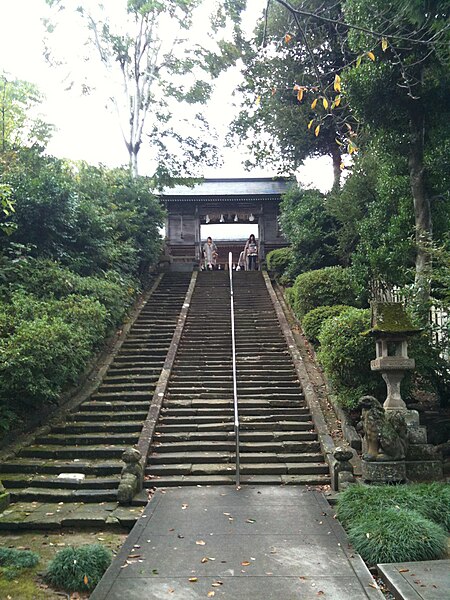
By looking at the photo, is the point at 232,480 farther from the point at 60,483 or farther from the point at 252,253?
the point at 252,253

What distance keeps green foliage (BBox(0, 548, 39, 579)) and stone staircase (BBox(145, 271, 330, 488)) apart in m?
2.54

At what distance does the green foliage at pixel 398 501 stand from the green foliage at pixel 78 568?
2.71m

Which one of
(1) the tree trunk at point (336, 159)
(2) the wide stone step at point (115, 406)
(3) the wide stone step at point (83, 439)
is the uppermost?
(1) the tree trunk at point (336, 159)

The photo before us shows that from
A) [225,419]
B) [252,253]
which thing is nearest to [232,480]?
[225,419]

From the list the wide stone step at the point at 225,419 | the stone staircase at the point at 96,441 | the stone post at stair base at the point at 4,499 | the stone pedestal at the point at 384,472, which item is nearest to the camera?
the stone post at stair base at the point at 4,499

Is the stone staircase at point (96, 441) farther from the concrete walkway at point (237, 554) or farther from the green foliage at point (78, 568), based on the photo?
the green foliage at point (78, 568)

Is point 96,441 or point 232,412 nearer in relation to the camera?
point 96,441

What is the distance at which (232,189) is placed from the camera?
89.4ft

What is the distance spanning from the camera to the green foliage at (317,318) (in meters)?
11.8

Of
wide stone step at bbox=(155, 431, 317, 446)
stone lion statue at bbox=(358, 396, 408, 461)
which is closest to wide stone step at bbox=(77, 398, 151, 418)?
wide stone step at bbox=(155, 431, 317, 446)

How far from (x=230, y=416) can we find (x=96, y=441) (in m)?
2.50

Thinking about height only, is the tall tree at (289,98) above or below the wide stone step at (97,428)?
above

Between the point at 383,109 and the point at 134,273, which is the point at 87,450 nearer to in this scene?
the point at 383,109

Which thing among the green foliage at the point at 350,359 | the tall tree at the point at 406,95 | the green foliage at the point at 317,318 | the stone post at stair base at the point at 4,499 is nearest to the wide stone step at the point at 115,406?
the stone post at stair base at the point at 4,499
